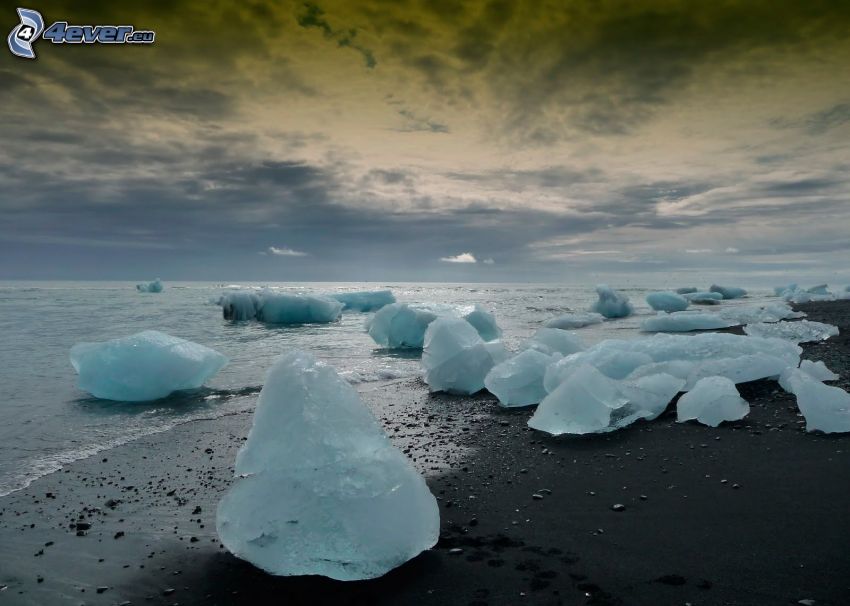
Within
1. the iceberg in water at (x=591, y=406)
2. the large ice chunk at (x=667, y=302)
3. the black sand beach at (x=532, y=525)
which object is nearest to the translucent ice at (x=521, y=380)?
the iceberg in water at (x=591, y=406)

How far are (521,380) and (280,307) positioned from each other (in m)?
16.6

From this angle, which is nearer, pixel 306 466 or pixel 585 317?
pixel 306 466

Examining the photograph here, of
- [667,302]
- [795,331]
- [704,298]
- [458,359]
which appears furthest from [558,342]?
[704,298]

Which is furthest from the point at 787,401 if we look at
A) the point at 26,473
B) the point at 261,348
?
the point at 261,348

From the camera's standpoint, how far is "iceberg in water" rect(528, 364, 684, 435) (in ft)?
16.8

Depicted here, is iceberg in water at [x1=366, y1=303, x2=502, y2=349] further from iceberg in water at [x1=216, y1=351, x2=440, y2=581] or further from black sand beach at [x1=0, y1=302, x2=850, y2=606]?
iceberg in water at [x1=216, y1=351, x2=440, y2=581]

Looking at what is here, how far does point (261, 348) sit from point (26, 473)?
8493mm

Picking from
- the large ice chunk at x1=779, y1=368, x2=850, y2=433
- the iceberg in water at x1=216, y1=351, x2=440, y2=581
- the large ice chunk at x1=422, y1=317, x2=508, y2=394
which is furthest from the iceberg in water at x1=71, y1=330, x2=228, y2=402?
the large ice chunk at x1=779, y1=368, x2=850, y2=433

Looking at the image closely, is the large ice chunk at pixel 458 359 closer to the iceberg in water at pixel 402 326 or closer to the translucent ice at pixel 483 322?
the translucent ice at pixel 483 322

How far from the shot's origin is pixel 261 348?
13047 millimetres

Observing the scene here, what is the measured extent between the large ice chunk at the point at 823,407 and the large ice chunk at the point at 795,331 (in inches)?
266

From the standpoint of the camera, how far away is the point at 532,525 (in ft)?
10.5

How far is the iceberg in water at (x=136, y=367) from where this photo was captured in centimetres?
753

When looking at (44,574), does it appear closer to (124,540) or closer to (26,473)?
(124,540)
